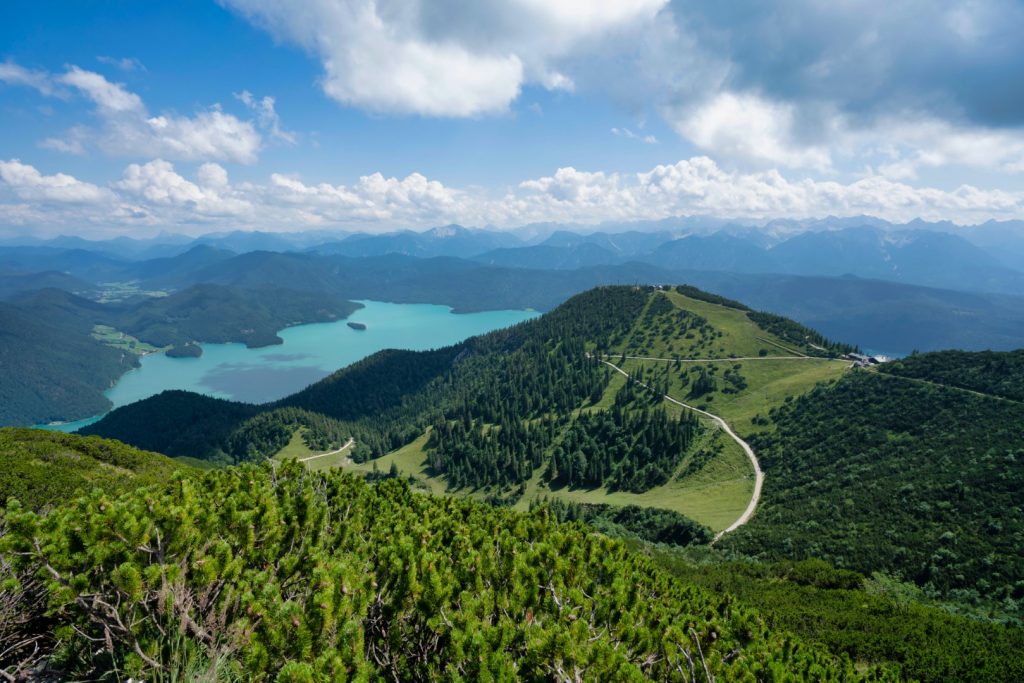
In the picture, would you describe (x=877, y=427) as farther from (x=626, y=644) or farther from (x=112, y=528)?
(x=112, y=528)

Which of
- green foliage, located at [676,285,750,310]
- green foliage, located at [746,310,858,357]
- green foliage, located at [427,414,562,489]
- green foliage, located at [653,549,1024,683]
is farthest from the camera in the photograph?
green foliage, located at [676,285,750,310]

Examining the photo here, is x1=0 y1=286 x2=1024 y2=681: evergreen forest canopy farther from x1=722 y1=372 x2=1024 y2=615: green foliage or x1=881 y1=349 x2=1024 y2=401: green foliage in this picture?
x1=881 y1=349 x2=1024 y2=401: green foliage

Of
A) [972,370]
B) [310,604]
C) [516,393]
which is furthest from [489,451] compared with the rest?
[310,604]

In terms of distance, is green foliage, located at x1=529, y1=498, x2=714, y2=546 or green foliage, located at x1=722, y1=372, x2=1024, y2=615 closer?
green foliage, located at x1=722, y1=372, x2=1024, y2=615

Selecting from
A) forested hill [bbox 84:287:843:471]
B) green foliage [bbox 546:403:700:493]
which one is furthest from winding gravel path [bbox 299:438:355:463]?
green foliage [bbox 546:403:700:493]

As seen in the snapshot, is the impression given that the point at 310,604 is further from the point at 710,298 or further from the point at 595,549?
the point at 710,298

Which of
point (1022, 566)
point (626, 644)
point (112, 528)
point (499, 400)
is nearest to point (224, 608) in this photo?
point (112, 528)
